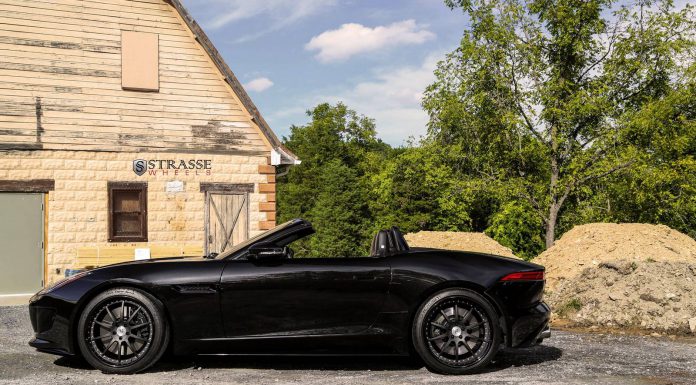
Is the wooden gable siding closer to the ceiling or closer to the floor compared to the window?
closer to the ceiling

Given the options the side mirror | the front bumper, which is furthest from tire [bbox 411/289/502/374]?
the front bumper

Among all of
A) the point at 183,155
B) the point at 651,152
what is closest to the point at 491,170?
the point at 651,152

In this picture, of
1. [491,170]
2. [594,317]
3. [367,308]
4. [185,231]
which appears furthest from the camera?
[491,170]

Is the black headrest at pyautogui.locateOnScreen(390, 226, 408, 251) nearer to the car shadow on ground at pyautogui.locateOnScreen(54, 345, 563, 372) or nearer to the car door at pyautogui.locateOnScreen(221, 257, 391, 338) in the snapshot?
the car door at pyautogui.locateOnScreen(221, 257, 391, 338)

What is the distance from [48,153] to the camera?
50.4 feet

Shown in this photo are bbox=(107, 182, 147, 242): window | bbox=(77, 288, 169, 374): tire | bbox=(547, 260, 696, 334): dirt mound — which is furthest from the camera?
bbox=(107, 182, 147, 242): window

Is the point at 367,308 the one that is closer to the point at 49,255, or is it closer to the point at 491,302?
the point at 491,302

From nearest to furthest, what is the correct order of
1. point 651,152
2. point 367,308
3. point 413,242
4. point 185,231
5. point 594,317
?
point 367,308, point 594,317, point 185,231, point 413,242, point 651,152

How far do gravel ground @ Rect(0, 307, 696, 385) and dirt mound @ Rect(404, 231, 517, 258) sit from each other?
1022 cm

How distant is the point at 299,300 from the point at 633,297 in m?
5.93

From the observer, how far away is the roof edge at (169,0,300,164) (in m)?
16.4

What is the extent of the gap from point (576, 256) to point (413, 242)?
4.52 meters

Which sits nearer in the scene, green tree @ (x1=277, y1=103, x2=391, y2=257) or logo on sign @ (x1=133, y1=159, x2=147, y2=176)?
logo on sign @ (x1=133, y1=159, x2=147, y2=176)

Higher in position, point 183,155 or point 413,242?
point 183,155
